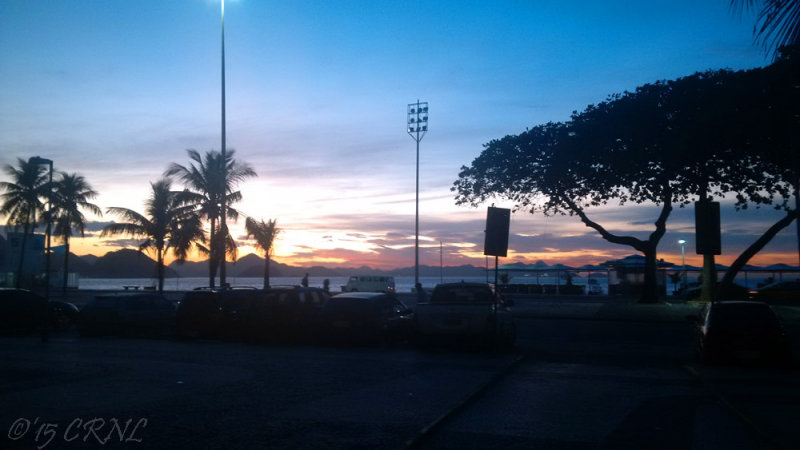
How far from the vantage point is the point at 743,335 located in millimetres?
12812

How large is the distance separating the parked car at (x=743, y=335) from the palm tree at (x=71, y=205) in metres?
48.8

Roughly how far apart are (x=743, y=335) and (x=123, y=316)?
16.5 metres

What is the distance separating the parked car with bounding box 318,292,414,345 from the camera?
53.2ft

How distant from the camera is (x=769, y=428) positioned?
7.31m

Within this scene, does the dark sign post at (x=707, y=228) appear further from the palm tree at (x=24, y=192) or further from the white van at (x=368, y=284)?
the palm tree at (x=24, y=192)

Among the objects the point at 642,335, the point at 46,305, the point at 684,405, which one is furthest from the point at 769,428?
the point at 46,305

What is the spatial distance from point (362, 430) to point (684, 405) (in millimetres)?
4717

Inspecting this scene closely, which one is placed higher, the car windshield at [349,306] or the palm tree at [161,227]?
the palm tree at [161,227]

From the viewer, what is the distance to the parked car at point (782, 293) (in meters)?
40.3

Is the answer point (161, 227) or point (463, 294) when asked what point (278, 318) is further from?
point (161, 227)

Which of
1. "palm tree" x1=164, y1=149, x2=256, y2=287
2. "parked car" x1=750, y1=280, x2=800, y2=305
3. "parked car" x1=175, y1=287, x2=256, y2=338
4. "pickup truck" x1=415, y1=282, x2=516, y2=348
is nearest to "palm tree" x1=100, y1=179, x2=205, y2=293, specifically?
"palm tree" x1=164, y1=149, x2=256, y2=287

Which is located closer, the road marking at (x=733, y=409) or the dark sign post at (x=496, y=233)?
the road marking at (x=733, y=409)

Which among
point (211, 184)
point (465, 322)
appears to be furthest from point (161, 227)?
point (465, 322)

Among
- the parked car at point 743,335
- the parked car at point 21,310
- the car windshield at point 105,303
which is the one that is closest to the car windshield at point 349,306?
the car windshield at point 105,303
